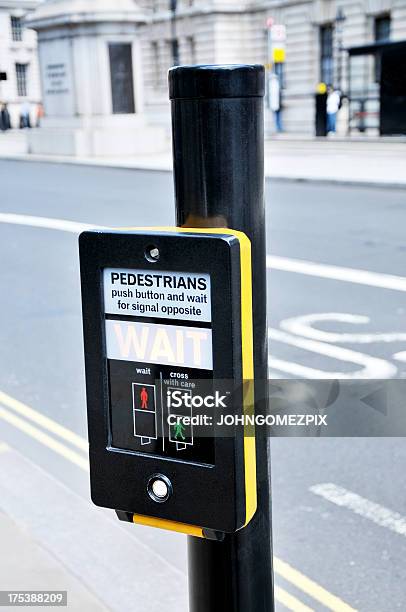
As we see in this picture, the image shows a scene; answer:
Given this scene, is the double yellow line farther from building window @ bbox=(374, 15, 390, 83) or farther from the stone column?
building window @ bbox=(374, 15, 390, 83)

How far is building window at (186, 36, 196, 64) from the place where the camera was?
49.5 metres

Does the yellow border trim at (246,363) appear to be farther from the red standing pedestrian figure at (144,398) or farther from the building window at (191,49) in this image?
the building window at (191,49)

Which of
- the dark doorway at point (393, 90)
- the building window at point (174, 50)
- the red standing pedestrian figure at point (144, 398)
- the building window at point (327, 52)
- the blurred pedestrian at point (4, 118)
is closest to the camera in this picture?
the red standing pedestrian figure at point (144, 398)

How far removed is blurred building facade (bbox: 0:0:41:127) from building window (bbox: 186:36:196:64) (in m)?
22.0

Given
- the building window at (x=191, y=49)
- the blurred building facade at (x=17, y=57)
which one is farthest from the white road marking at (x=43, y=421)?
the blurred building facade at (x=17, y=57)

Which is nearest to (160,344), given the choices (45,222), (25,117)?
(45,222)

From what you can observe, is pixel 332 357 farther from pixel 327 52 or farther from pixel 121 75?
pixel 327 52

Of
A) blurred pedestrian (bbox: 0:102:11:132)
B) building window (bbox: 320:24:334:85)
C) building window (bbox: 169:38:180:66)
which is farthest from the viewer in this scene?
blurred pedestrian (bbox: 0:102:11:132)

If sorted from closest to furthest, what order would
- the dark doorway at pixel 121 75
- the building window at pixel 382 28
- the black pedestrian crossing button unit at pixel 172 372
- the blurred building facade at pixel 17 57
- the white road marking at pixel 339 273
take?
1. the black pedestrian crossing button unit at pixel 172 372
2. the white road marking at pixel 339 273
3. the dark doorway at pixel 121 75
4. the building window at pixel 382 28
5. the blurred building facade at pixel 17 57

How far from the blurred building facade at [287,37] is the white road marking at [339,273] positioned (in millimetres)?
23172

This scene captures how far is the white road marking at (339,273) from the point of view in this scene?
324 inches

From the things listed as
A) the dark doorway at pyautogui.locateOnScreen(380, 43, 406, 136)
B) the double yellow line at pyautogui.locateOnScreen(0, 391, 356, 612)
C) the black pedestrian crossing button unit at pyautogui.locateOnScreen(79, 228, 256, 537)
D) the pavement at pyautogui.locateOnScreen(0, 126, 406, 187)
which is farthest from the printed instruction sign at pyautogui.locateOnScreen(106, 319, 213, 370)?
the dark doorway at pyautogui.locateOnScreen(380, 43, 406, 136)

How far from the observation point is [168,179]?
18.5 m

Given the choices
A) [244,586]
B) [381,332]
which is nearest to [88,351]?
[244,586]
